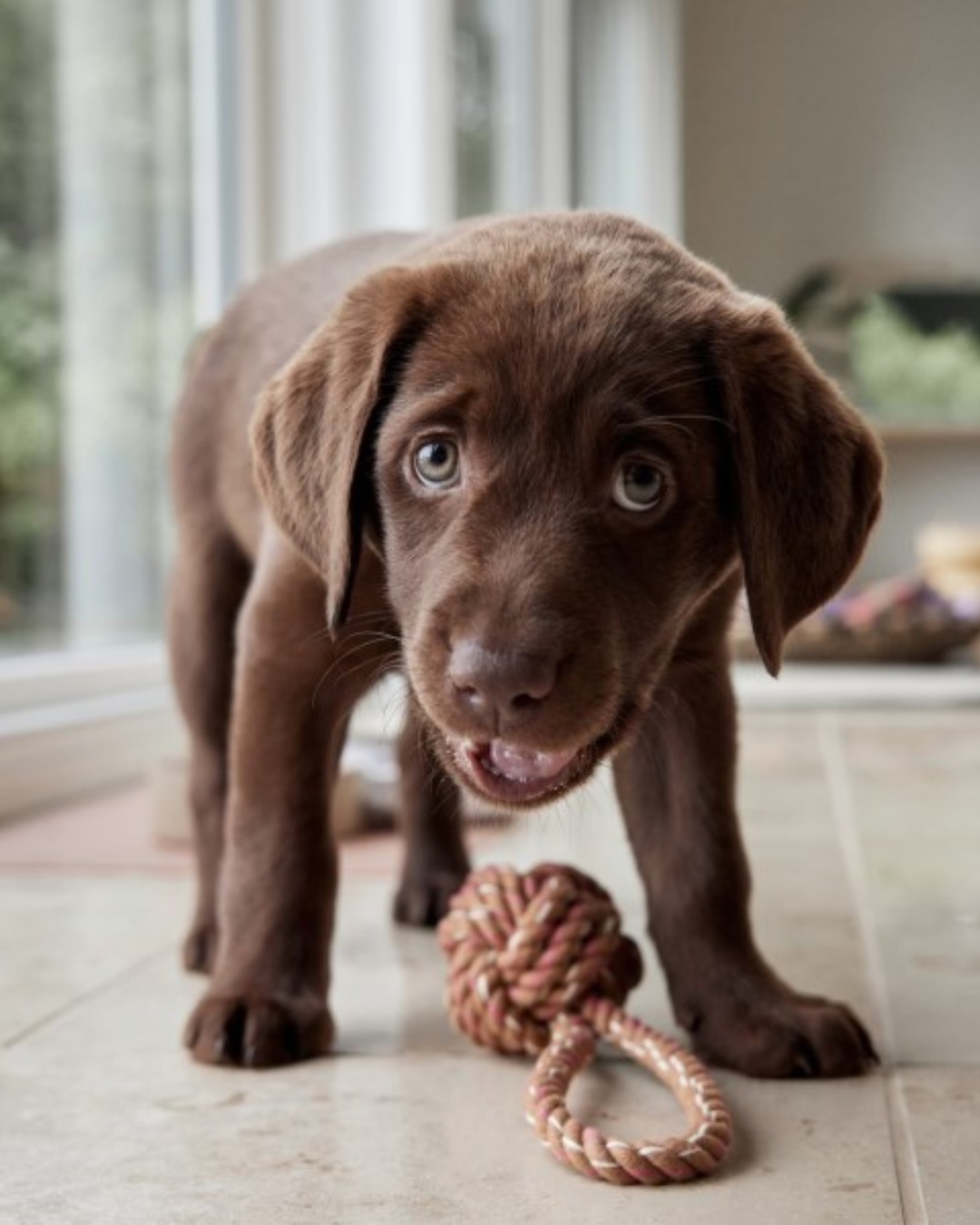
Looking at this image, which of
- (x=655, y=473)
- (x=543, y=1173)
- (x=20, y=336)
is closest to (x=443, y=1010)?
(x=543, y=1173)

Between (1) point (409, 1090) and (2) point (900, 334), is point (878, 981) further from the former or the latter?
(2) point (900, 334)

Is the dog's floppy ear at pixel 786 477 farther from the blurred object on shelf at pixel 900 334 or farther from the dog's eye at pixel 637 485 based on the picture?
the blurred object on shelf at pixel 900 334

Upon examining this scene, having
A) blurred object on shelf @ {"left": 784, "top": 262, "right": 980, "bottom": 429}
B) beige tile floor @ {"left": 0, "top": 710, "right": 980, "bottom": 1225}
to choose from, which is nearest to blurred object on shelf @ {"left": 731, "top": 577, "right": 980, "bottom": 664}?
blurred object on shelf @ {"left": 784, "top": 262, "right": 980, "bottom": 429}

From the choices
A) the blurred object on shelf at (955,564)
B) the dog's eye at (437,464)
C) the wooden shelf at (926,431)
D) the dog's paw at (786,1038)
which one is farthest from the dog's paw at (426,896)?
the wooden shelf at (926,431)

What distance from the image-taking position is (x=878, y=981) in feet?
6.57

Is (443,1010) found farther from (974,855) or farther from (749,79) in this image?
(749,79)

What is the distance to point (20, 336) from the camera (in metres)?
3.58

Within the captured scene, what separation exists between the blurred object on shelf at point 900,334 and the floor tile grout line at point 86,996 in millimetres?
7747

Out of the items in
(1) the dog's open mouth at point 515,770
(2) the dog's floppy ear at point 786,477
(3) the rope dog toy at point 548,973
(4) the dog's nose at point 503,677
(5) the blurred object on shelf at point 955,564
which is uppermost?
(2) the dog's floppy ear at point 786,477

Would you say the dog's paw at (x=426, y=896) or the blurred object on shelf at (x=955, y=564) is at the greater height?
the dog's paw at (x=426, y=896)

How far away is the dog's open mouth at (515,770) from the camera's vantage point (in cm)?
147

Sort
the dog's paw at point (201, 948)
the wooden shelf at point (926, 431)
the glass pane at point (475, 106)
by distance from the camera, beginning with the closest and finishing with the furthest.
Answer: the dog's paw at point (201, 948) → the glass pane at point (475, 106) → the wooden shelf at point (926, 431)

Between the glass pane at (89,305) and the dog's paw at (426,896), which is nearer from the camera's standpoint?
the dog's paw at (426,896)

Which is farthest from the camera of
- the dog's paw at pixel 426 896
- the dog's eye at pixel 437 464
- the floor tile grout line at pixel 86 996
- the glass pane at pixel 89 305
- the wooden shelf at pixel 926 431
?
the wooden shelf at pixel 926 431
